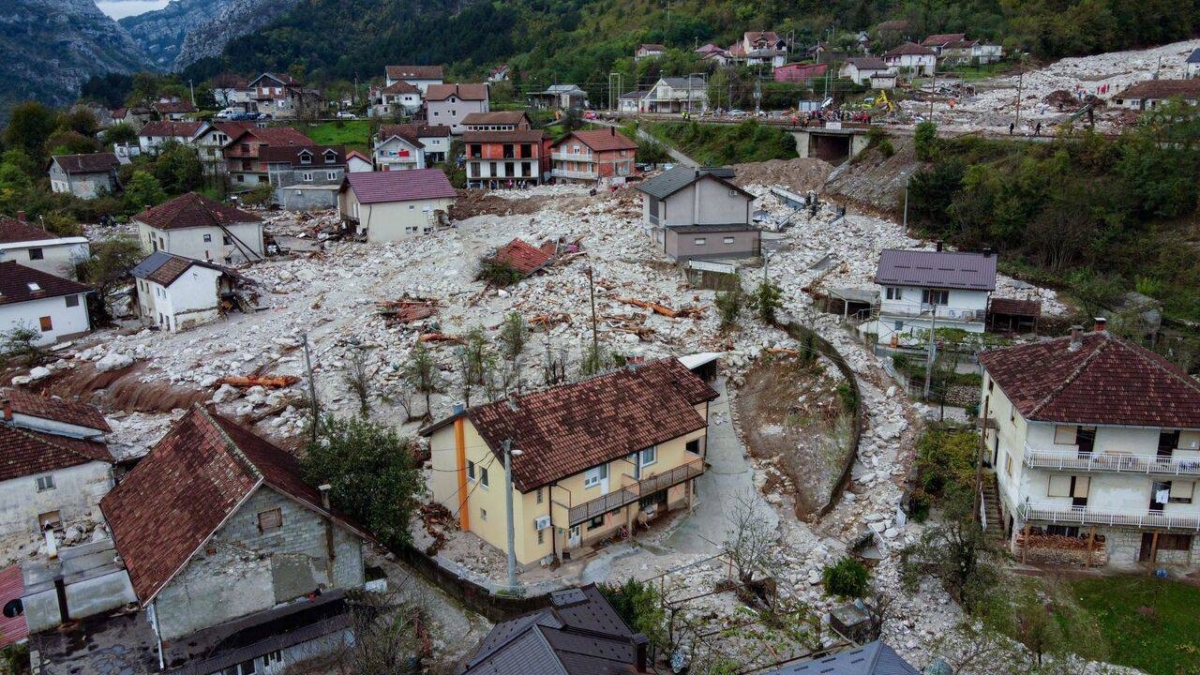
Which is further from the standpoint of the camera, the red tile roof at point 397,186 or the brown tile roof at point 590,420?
the red tile roof at point 397,186

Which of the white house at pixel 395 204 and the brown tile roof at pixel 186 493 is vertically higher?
the white house at pixel 395 204

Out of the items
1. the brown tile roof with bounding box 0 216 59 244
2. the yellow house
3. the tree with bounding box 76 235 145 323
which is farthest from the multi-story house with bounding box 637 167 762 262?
the brown tile roof with bounding box 0 216 59 244

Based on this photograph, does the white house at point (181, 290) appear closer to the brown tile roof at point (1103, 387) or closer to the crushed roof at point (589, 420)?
the crushed roof at point (589, 420)

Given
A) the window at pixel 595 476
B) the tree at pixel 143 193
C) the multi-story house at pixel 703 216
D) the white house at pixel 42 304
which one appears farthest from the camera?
the tree at pixel 143 193

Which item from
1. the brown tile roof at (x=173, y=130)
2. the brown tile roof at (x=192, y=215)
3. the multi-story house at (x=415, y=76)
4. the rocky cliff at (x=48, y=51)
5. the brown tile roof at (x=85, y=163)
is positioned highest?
the rocky cliff at (x=48, y=51)

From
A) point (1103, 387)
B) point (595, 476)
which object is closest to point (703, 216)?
point (595, 476)

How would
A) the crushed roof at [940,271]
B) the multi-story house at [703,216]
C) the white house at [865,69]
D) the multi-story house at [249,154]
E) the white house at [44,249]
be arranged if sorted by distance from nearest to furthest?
the crushed roof at [940,271], the white house at [44,249], the multi-story house at [703,216], the multi-story house at [249,154], the white house at [865,69]

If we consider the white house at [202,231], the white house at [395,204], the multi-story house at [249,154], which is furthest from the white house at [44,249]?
the multi-story house at [249,154]
